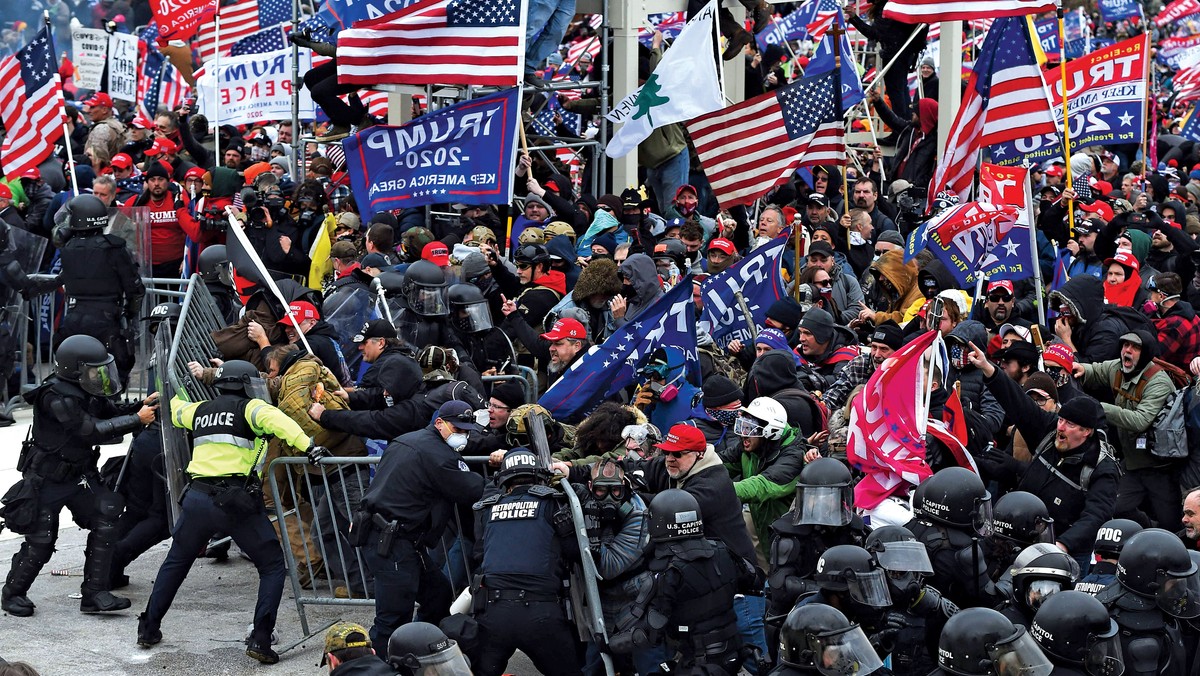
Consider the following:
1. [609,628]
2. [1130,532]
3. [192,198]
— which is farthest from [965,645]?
[192,198]

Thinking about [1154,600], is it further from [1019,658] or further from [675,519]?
[675,519]

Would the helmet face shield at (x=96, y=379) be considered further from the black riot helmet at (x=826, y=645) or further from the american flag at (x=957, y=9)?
the american flag at (x=957, y=9)

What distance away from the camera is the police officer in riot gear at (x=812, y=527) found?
855 cm

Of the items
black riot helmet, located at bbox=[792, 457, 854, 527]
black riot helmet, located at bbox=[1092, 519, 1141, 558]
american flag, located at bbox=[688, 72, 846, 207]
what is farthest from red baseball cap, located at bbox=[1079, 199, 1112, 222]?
black riot helmet, located at bbox=[792, 457, 854, 527]

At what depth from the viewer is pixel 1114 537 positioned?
838 cm

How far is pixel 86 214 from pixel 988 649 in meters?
8.83

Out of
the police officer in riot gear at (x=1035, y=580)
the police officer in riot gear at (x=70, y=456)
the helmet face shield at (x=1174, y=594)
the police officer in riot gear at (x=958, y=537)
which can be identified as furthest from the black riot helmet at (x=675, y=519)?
the police officer in riot gear at (x=70, y=456)

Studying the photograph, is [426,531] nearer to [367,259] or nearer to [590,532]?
[590,532]

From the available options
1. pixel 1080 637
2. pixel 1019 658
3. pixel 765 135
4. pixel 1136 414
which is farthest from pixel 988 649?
pixel 765 135

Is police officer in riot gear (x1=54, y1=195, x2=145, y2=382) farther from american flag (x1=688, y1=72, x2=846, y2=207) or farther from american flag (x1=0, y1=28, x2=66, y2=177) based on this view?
american flag (x1=688, y1=72, x2=846, y2=207)

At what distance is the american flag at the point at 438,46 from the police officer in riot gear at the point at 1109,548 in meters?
6.76

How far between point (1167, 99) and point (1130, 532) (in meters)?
22.8

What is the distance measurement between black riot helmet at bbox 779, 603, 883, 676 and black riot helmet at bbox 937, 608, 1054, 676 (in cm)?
33

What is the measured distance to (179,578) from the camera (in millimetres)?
9961
